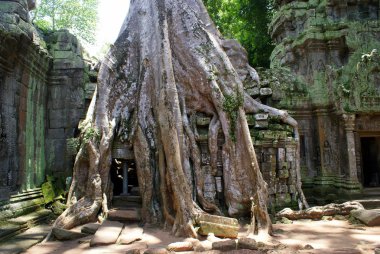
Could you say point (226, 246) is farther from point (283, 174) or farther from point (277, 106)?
point (277, 106)

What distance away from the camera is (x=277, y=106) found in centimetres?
774

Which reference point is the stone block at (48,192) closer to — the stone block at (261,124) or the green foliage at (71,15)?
the stone block at (261,124)

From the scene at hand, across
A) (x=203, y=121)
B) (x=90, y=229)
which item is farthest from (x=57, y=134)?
(x=203, y=121)

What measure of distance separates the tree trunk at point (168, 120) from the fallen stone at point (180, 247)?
47cm

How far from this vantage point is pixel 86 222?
524 centimetres

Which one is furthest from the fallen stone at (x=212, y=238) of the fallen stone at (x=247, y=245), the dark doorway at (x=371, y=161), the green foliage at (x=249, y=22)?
the green foliage at (x=249, y=22)

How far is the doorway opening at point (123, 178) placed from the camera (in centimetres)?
637

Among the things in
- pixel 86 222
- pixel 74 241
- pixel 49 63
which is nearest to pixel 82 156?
pixel 86 222

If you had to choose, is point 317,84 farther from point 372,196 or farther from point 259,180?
point 259,180

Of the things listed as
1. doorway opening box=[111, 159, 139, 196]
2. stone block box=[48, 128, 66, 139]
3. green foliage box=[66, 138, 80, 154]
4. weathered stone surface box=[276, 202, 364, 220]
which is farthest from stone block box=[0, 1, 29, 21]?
weathered stone surface box=[276, 202, 364, 220]

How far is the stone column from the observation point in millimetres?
8328

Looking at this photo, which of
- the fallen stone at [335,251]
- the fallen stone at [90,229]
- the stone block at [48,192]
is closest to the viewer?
the fallen stone at [335,251]

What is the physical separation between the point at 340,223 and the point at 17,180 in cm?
578

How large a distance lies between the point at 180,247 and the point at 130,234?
0.94m
